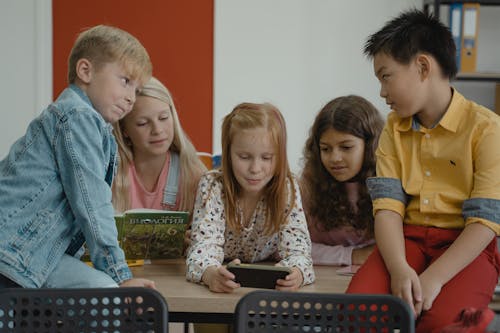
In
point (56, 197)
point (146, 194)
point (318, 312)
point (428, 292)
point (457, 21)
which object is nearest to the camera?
point (318, 312)

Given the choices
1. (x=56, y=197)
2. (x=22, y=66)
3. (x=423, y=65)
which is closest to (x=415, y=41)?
(x=423, y=65)

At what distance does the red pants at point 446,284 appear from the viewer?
1.53 meters

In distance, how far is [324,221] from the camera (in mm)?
2178

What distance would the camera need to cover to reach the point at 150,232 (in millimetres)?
1895

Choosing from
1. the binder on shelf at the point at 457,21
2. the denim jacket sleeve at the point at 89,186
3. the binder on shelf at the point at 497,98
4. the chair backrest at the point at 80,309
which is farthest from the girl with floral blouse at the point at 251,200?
the binder on shelf at the point at 497,98

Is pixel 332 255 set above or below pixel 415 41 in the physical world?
below

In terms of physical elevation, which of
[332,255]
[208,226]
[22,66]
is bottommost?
[332,255]

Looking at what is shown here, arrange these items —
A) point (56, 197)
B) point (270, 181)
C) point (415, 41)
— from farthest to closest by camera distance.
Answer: point (270, 181)
point (415, 41)
point (56, 197)

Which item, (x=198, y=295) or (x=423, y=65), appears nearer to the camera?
(x=198, y=295)

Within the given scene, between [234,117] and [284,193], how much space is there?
0.90 ft

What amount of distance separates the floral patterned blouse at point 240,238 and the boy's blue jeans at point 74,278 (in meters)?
0.24

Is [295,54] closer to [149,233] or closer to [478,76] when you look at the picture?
[478,76]

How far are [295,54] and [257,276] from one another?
287 centimetres

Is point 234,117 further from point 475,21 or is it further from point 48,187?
point 475,21
